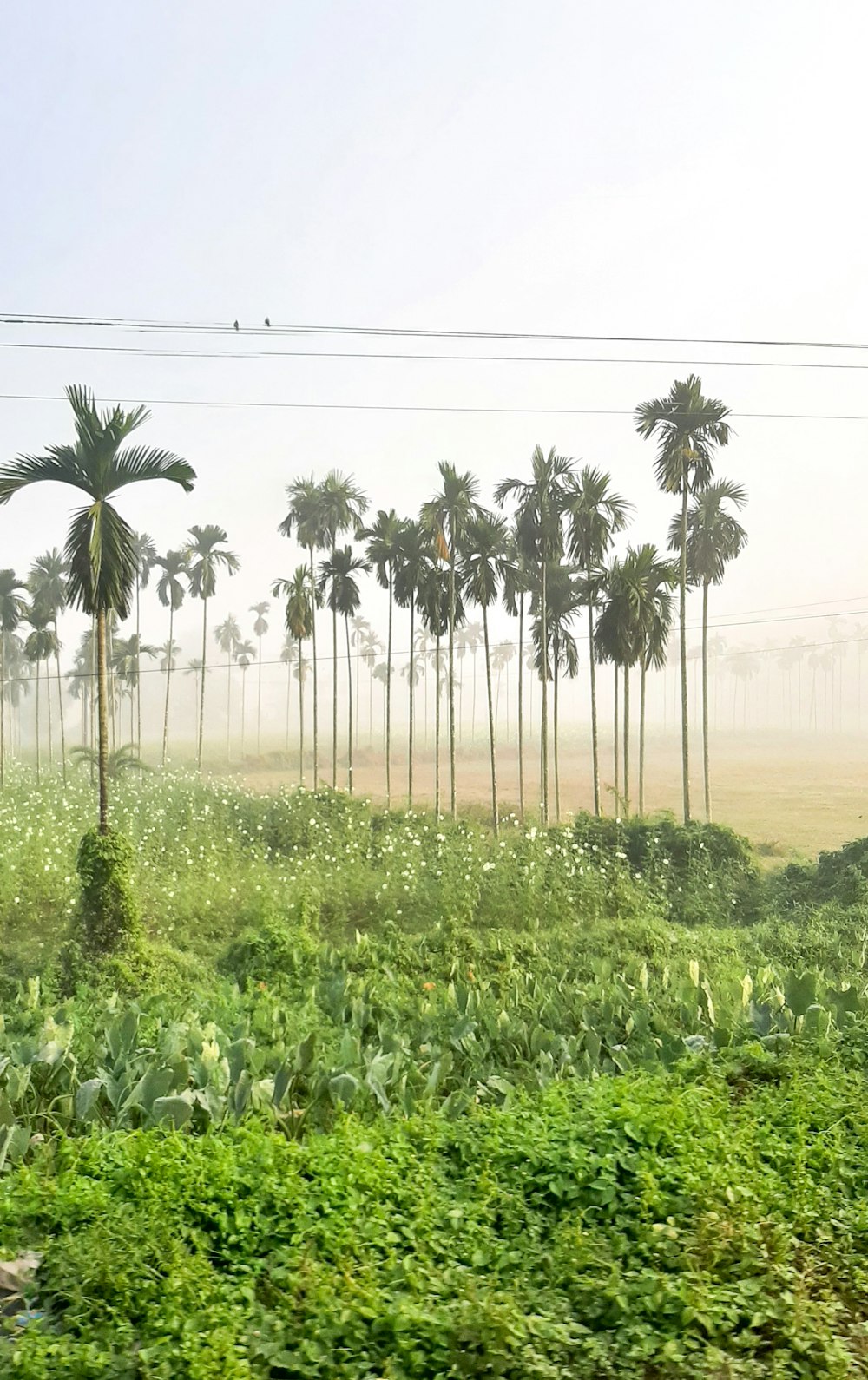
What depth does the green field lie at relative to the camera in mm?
3309

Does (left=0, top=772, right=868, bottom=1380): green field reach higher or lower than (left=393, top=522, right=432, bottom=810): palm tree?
lower

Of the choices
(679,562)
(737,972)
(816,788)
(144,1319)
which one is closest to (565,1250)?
(144,1319)

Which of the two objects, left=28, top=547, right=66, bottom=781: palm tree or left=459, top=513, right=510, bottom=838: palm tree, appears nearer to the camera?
left=459, top=513, right=510, bottom=838: palm tree

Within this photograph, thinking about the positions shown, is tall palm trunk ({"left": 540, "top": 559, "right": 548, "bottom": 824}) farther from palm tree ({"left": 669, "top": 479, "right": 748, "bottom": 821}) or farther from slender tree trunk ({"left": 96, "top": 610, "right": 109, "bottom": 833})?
slender tree trunk ({"left": 96, "top": 610, "right": 109, "bottom": 833})

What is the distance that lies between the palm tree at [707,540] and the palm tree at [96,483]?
32.3ft

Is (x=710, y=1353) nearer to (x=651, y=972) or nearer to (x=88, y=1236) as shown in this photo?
(x=88, y=1236)

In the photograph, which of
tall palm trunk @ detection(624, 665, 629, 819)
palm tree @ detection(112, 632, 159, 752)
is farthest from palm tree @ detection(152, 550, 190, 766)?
tall palm trunk @ detection(624, 665, 629, 819)

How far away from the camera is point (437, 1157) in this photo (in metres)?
4.57

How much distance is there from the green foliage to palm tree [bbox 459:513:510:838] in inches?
308

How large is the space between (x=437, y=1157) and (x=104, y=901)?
21.1 feet

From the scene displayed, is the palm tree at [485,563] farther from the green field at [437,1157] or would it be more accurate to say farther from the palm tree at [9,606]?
→ the palm tree at [9,606]

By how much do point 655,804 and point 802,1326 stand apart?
1770 cm

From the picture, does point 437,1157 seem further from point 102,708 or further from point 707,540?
point 707,540

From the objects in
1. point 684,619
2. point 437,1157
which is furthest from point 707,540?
point 437,1157
